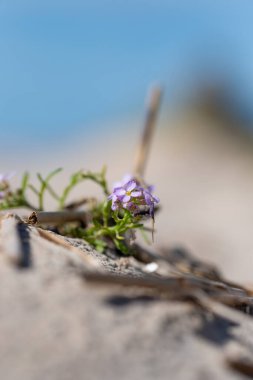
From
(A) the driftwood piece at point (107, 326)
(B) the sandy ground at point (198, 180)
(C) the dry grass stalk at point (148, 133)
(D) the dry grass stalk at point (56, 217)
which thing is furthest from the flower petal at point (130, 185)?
(B) the sandy ground at point (198, 180)

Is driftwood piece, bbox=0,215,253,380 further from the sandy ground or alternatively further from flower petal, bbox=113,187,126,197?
the sandy ground

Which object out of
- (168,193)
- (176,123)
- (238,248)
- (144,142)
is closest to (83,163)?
(176,123)

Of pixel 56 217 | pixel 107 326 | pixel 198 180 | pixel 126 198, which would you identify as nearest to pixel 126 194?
pixel 126 198

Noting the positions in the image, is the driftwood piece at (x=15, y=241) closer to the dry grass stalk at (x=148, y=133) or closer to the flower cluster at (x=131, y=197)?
the flower cluster at (x=131, y=197)

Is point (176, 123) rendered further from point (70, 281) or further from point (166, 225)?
point (70, 281)

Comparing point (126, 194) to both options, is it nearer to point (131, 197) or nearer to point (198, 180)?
point (131, 197)
